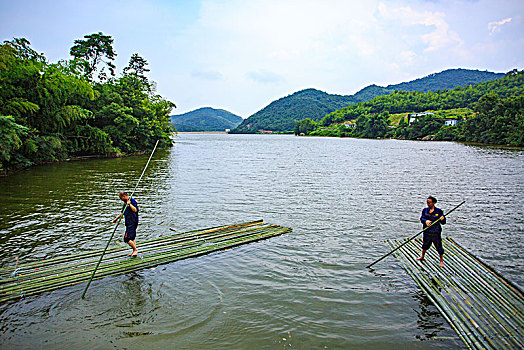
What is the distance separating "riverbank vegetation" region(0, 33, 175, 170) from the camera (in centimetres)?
2625

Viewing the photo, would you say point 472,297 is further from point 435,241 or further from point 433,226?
point 433,226

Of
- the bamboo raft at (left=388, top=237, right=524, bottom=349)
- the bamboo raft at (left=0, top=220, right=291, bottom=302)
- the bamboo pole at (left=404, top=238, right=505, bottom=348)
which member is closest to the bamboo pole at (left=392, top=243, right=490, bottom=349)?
the bamboo raft at (left=388, top=237, right=524, bottom=349)

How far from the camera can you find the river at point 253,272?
6.54 m

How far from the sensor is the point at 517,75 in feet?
535

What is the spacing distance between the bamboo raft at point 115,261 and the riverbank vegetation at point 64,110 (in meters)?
18.4

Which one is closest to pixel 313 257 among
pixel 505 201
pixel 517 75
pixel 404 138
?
pixel 505 201

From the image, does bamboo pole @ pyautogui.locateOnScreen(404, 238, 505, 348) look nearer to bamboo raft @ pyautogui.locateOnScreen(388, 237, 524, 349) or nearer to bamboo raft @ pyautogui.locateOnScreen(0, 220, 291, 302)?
bamboo raft @ pyautogui.locateOnScreen(388, 237, 524, 349)

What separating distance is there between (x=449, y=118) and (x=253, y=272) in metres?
137

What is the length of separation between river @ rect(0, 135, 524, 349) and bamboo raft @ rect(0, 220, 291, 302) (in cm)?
25

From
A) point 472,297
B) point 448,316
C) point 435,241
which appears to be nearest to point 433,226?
point 435,241

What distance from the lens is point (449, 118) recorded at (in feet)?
400

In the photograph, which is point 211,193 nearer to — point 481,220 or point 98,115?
point 481,220

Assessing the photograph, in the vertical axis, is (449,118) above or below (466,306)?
above

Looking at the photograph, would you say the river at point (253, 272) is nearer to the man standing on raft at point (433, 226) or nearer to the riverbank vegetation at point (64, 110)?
the man standing on raft at point (433, 226)
